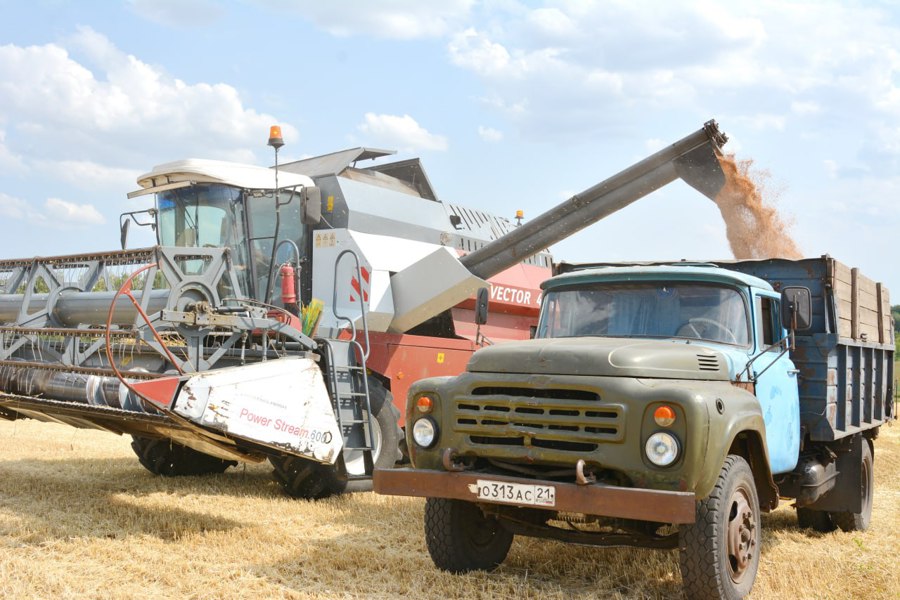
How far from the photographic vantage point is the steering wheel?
549 cm

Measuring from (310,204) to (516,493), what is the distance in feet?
15.2

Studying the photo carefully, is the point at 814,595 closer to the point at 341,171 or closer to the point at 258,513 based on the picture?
the point at 258,513

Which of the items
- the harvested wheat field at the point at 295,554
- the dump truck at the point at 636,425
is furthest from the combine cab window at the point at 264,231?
the dump truck at the point at 636,425

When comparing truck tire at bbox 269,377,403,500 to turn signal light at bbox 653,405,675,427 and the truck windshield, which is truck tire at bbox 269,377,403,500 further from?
turn signal light at bbox 653,405,675,427

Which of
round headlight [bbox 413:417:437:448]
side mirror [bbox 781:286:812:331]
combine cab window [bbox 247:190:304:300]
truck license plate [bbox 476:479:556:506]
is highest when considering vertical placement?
combine cab window [bbox 247:190:304:300]

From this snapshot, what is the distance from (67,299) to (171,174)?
182 cm

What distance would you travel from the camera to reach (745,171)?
28.3ft

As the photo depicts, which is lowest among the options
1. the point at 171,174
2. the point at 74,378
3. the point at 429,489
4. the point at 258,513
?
the point at 258,513

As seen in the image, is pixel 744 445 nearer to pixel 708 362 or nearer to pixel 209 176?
pixel 708 362

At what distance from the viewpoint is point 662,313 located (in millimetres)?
5590

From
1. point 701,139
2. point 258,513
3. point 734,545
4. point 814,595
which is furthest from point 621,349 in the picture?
point 701,139

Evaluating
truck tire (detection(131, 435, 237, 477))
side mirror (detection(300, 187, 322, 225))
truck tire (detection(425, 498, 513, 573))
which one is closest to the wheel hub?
truck tire (detection(425, 498, 513, 573))

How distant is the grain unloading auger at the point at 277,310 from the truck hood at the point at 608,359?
1976mm

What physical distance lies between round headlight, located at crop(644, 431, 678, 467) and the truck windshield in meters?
1.18
